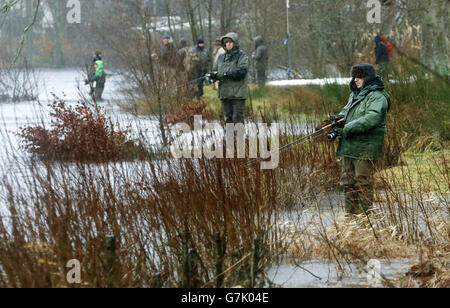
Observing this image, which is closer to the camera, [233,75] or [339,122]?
[339,122]

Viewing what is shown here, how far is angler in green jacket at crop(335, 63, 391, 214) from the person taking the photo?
6953mm

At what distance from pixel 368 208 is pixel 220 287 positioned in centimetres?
248

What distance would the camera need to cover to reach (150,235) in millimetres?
6109

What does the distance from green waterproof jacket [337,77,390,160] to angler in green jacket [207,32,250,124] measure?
470cm

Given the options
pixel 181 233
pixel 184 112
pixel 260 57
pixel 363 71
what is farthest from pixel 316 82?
pixel 181 233

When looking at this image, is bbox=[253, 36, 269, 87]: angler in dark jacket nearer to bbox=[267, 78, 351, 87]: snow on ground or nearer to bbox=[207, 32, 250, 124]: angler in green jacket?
bbox=[267, 78, 351, 87]: snow on ground

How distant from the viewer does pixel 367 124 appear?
22.7 ft

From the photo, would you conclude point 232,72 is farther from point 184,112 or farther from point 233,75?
point 184,112

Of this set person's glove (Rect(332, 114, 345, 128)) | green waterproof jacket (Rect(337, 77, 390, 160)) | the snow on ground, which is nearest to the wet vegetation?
green waterproof jacket (Rect(337, 77, 390, 160))

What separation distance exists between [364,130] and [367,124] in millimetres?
65

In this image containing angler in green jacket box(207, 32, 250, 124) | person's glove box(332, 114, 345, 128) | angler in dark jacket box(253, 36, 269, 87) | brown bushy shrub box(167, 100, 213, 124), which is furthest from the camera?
angler in dark jacket box(253, 36, 269, 87)

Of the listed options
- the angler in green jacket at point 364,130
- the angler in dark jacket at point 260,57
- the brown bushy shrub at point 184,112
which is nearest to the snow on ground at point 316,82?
the angler in dark jacket at point 260,57

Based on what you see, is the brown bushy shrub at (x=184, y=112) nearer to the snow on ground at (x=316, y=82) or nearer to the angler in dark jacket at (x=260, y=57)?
the snow on ground at (x=316, y=82)
